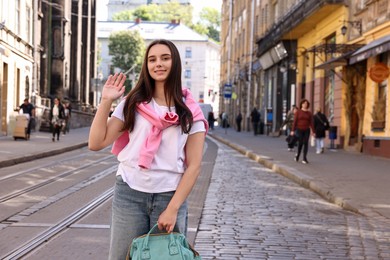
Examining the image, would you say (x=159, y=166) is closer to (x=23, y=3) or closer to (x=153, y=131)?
(x=153, y=131)

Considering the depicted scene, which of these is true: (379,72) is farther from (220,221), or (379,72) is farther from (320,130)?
(220,221)

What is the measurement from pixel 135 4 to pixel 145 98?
127199 millimetres

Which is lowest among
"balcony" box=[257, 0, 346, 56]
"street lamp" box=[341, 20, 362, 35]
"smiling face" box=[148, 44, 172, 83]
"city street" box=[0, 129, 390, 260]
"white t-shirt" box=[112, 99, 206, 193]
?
"city street" box=[0, 129, 390, 260]

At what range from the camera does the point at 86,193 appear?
412 inches

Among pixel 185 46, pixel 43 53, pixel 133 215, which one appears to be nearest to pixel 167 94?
pixel 133 215

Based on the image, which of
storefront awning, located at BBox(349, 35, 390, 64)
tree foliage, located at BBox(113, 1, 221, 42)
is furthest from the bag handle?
tree foliage, located at BBox(113, 1, 221, 42)

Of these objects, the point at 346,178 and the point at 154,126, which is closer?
the point at 154,126

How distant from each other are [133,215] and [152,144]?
361 mm

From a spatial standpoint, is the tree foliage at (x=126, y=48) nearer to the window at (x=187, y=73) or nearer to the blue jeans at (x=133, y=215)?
the window at (x=187, y=73)

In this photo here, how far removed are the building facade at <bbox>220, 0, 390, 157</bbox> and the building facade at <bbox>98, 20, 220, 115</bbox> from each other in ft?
191

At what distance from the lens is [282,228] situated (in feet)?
24.7

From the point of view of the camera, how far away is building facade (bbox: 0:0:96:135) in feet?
94.2

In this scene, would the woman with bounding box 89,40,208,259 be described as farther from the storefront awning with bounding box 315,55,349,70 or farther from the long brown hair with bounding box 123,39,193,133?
the storefront awning with bounding box 315,55,349,70

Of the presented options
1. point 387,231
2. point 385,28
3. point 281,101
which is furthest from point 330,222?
point 281,101
